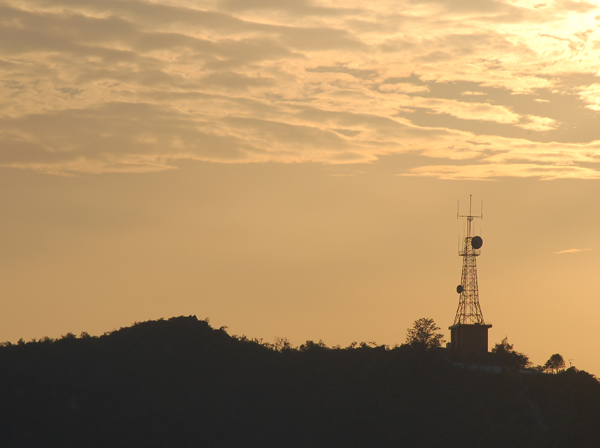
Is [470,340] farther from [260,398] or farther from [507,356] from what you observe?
[260,398]

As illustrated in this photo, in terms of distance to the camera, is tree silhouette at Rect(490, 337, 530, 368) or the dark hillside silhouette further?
tree silhouette at Rect(490, 337, 530, 368)

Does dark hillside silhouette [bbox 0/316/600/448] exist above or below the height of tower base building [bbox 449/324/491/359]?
below

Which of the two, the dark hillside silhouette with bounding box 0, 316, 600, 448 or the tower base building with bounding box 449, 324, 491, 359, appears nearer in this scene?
the dark hillside silhouette with bounding box 0, 316, 600, 448

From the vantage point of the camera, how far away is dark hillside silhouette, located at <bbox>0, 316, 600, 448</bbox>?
59062mm

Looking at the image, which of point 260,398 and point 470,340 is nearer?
point 260,398

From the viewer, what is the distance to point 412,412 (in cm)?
6369

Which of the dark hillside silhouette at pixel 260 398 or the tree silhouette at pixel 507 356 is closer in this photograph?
the dark hillside silhouette at pixel 260 398

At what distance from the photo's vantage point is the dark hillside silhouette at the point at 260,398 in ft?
194

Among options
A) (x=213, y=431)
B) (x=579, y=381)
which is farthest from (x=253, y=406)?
(x=579, y=381)

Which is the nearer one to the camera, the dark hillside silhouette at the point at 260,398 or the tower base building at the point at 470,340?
the dark hillside silhouette at the point at 260,398

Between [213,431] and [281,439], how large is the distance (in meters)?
5.85

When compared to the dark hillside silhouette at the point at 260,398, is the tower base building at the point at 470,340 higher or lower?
higher

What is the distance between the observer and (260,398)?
67.9m

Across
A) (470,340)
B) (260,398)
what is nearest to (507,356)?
(470,340)
